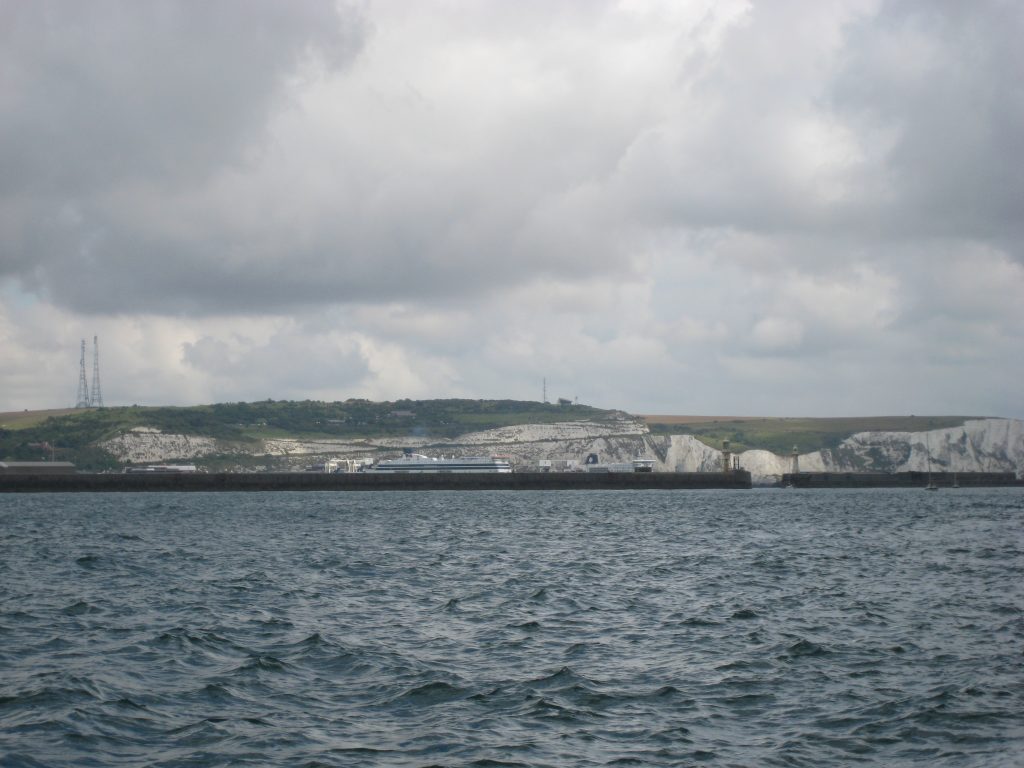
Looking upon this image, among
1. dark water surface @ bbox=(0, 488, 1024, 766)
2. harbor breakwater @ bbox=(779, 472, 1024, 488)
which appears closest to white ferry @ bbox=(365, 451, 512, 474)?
harbor breakwater @ bbox=(779, 472, 1024, 488)

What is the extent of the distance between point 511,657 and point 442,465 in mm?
145280

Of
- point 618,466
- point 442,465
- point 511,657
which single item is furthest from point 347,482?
point 511,657

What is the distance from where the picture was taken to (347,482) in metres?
132

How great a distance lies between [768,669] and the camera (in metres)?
18.8

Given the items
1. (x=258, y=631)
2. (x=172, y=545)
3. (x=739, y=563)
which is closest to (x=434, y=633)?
(x=258, y=631)

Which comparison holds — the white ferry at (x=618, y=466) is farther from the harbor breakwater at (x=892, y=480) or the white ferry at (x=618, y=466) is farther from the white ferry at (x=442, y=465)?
the harbor breakwater at (x=892, y=480)

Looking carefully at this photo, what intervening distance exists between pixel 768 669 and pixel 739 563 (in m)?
19.2

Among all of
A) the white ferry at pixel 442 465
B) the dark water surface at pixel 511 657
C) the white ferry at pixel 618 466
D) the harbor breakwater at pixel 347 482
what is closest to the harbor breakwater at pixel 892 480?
the harbor breakwater at pixel 347 482

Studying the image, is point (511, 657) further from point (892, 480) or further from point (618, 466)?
point (618, 466)

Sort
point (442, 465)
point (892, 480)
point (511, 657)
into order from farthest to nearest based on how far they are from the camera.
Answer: point (442, 465) → point (892, 480) → point (511, 657)

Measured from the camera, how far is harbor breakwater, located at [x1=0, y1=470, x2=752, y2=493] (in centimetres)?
12362

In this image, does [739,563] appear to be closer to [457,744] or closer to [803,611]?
[803,611]

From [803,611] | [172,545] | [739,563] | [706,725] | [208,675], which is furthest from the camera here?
[172,545]

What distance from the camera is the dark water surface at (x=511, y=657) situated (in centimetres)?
1407
